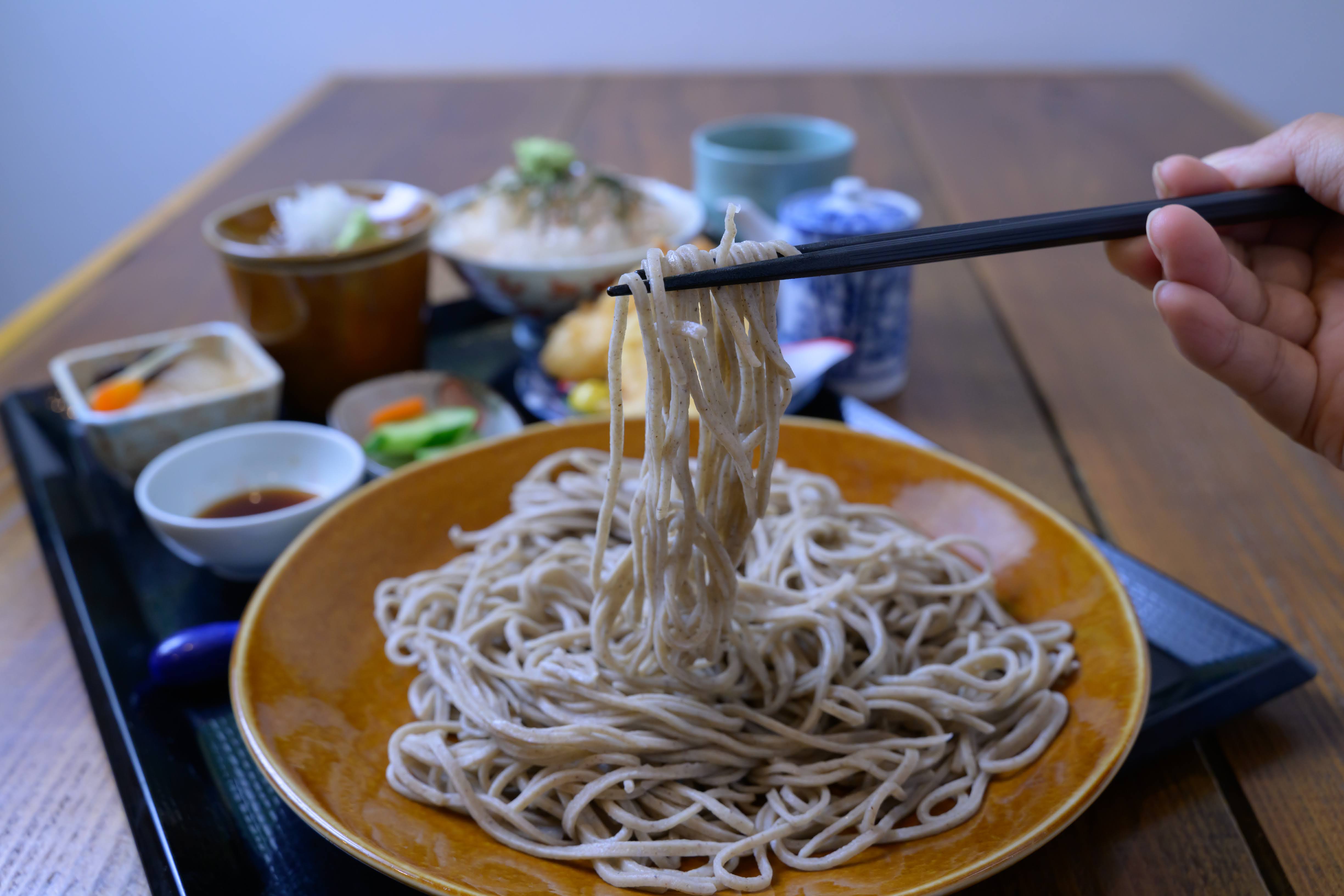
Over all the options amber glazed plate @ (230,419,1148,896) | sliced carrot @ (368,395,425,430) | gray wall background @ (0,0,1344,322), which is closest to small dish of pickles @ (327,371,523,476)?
sliced carrot @ (368,395,425,430)

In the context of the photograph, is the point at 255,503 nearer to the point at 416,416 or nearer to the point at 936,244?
the point at 416,416

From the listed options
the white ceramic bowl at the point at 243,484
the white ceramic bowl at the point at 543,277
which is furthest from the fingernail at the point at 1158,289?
the white ceramic bowl at the point at 243,484

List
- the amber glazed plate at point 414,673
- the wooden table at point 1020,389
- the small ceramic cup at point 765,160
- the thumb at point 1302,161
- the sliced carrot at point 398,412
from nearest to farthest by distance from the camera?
1. the amber glazed plate at point 414,673
2. the wooden table at point 1020,389
3. the thumb at point 1302,161
4. the sliced carrot at point 398,412
5. the small ceramic cup at point 765,160

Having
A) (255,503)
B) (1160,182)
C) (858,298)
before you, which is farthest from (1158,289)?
(255,503)

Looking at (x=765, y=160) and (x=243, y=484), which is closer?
(x=243, y=484)

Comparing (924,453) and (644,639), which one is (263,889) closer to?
(644,639)

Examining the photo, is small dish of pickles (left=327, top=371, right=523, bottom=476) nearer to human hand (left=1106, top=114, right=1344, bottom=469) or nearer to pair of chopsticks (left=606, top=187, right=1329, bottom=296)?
pair of chopsticks (left=606, top=187, right=1329, bottom=296)

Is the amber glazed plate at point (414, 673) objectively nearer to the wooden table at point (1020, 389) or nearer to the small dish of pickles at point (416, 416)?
the wooden table at point (1020, 389)
